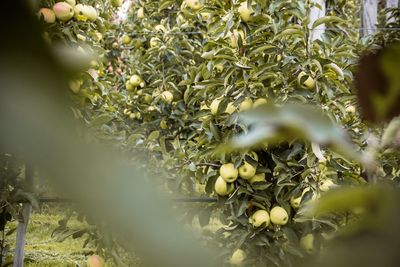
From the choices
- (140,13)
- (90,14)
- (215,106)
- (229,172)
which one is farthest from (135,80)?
(229,172)

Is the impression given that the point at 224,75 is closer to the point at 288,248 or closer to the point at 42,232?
the point at 288,248

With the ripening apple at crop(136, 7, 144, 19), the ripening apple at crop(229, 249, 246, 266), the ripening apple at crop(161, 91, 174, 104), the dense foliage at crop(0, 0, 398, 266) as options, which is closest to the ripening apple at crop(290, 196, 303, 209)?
the dense foliage at crop(0, 0, 398, 266)

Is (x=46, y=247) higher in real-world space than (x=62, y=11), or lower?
lower

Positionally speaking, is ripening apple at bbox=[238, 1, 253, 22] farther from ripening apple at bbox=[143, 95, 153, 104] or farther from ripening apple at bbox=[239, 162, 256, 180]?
ripening apple at bbox=[143, 95, 153, 104]

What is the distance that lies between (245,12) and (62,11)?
0.62 meters

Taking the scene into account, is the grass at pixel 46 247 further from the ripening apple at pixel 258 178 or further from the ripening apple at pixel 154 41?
the ripening apple at pixel 258 178

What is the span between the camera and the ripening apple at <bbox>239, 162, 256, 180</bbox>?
1799 millimetres

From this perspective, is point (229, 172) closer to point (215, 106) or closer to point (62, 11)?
point (215, 106)

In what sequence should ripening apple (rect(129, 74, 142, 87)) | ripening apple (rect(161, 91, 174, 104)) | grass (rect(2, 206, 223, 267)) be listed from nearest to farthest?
grass (rect(2, 206, 223, 267)) < ripening apple (rect(161, 91, 174, 104)) < ripening apple (rect(129, 74, 142, 87))

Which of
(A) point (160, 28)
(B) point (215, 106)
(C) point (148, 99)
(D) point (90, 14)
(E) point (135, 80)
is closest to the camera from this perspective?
(B) point (215, 106)

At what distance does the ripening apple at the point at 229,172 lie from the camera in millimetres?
1809

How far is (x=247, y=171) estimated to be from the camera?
1797 millimetres

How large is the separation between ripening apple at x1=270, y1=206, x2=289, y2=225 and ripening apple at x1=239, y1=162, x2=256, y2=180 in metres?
0.13

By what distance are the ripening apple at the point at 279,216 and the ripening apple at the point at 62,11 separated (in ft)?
3.00
